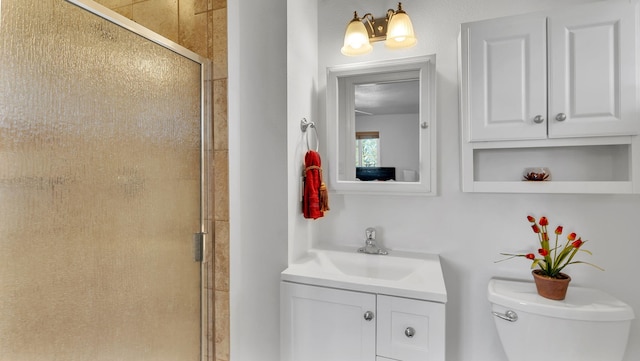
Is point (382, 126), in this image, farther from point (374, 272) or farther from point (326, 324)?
point (326, 324)

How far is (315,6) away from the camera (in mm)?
1670

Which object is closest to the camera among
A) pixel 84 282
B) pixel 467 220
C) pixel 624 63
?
pixel 84 282

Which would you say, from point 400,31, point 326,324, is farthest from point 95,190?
point 400,31

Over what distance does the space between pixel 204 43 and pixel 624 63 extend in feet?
5.24

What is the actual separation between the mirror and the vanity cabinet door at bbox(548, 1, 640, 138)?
477mm

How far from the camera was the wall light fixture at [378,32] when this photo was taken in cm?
144

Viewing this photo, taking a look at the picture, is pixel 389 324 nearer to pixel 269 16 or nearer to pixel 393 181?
pixel 393 181

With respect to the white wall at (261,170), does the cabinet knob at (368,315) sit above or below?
below

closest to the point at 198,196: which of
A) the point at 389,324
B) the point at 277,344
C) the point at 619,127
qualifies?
the point at 277,344

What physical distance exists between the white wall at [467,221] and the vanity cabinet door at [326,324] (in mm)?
267

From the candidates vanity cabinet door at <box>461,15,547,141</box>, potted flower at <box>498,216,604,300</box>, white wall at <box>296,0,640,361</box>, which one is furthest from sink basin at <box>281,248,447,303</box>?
vanity cabinet door at <box>461,15,547,141</box>

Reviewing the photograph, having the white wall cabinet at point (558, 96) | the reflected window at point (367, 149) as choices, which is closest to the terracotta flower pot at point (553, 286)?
the white wall cabinet at point (558, 96)

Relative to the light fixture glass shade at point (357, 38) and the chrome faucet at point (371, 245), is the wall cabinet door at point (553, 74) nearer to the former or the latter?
the light fixture glass shade at point (357, 38)

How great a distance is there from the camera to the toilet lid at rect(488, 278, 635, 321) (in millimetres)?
1084
